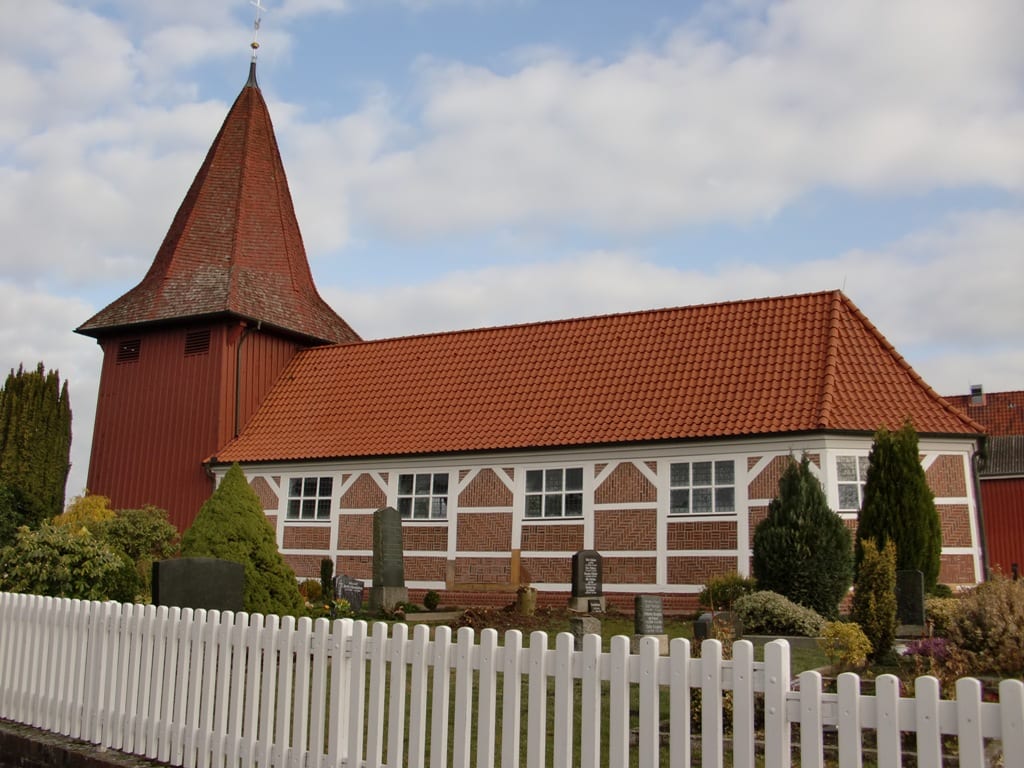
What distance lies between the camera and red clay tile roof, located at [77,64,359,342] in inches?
973

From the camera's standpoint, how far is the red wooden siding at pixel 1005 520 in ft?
112

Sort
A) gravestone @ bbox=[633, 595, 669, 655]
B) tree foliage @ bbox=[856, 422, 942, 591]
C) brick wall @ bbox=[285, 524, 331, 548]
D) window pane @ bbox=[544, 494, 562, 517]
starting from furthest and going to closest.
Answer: brick wall @ bbox=[285, 524, 331, 548], window pane @ bbox=[544, 494, 562, 517], tree foliage @ bbox=[856, 422, 942, 591], gravestone @ bbox=[633, 595, 669, 655]

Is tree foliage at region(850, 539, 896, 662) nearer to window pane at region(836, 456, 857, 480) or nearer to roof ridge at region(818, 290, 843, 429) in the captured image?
roof ridge at region(818, 290, 843, 429)

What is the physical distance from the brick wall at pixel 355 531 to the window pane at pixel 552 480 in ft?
13.7

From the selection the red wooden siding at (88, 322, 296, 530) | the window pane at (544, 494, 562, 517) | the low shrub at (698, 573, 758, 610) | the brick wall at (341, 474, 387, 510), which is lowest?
the low shrub at (698, 573, 758, 610)

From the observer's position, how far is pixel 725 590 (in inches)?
631

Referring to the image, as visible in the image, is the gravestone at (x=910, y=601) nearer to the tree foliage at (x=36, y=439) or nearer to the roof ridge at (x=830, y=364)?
the roof ridge at (x=830, y=364)

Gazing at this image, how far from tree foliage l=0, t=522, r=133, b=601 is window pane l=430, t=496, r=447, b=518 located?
859 centimetres

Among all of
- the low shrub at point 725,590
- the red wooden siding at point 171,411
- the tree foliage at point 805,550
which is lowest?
the low shrub at point 725,590

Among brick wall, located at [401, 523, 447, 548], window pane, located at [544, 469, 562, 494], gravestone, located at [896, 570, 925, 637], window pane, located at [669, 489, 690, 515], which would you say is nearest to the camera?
gravestone, located at [896, 570, 925, 637]

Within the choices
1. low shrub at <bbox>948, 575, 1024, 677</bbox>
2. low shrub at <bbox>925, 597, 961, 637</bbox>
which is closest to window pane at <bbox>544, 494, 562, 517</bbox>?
low shrub at <bbox>925, 597, 961, 637</bbox>

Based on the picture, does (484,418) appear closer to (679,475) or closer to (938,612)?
(679,475)

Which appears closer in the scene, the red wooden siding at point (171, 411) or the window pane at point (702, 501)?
the window pane at point (702, 501)

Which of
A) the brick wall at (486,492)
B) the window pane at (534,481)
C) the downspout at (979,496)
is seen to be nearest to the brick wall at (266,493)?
the brick wall at (486,492)
